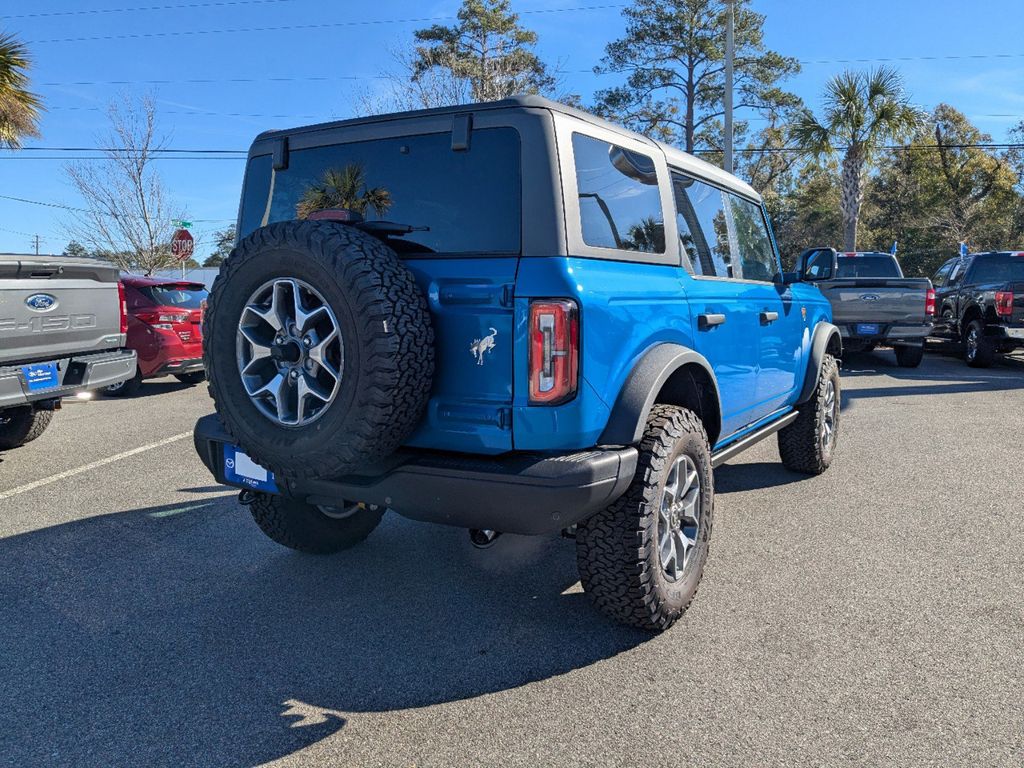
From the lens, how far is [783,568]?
12.4 ft

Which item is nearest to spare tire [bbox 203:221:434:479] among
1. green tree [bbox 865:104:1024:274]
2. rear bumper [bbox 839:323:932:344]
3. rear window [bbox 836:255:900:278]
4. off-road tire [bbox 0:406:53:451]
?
off-road tire [bbox 0:406:53:451]

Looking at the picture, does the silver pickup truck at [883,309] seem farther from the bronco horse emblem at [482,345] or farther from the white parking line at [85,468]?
the bronco horse emblem at [482,345]

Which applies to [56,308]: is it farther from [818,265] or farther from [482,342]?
[818,265]

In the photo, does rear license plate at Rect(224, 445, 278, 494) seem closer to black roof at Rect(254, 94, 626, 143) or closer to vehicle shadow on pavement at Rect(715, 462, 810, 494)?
black roof at Rect(254, 94, 626, 143)

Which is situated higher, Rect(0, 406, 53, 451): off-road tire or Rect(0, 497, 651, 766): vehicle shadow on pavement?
Rect(0, 406, 53, 451): off-road tire

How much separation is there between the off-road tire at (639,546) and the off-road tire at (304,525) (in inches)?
53.4

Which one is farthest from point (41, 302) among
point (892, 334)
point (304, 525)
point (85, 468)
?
point (892, 334)

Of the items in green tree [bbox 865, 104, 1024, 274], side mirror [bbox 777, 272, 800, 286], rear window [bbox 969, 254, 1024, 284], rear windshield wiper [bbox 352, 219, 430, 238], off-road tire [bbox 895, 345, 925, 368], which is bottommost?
off-road tire [bbox 895, 345, 925, 368]

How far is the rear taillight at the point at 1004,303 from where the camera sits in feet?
36.1

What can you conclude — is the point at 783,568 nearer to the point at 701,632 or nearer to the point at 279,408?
the point at 701,632

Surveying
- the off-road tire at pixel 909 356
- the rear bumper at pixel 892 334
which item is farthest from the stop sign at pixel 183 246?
the off-road tire at pixel 909 356

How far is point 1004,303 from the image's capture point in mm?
11109

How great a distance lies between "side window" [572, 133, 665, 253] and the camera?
9.34ft

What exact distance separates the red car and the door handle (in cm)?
738
